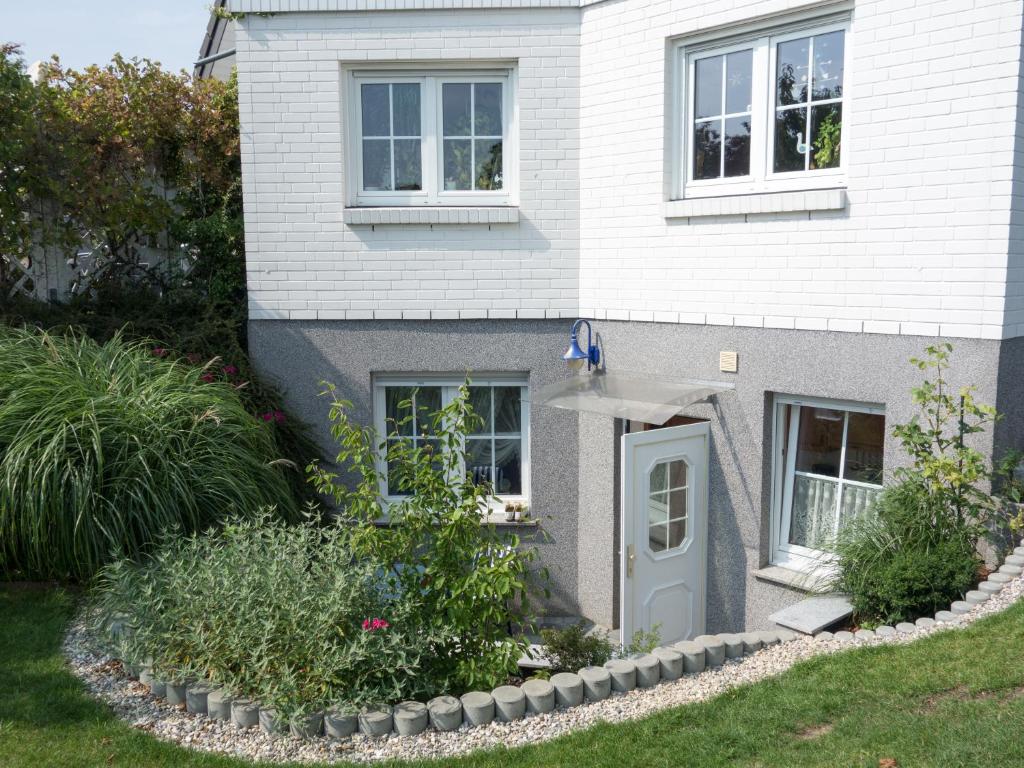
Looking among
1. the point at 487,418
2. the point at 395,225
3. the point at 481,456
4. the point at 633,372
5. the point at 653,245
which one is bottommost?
the point at 481,456

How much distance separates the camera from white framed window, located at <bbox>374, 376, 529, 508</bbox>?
9461 mm

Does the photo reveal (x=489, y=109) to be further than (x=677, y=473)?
Yes

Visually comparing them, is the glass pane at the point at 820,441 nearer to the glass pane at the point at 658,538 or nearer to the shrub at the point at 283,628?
the glass pane at the point at 658,538

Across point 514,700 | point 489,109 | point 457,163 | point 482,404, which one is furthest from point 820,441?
point 489,109

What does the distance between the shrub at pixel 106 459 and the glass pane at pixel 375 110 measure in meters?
3.11

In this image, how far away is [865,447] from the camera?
739cm

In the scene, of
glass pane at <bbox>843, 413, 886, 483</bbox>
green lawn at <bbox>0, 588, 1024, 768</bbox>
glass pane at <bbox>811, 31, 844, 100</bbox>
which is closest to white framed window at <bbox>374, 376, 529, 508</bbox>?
glass pane at <bbox>843, 413, 886, 483</bbox>

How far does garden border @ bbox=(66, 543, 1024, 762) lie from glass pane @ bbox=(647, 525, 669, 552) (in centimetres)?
203

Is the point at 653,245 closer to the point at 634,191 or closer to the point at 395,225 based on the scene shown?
the point at 634,191

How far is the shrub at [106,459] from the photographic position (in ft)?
21.8

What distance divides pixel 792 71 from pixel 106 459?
628cm

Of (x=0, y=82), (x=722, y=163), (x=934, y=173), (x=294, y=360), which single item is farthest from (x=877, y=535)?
(x=0, y=82)

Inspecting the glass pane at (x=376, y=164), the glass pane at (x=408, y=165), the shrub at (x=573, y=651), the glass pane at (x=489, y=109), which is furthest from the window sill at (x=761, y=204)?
the shrub at (x=573, y=651)

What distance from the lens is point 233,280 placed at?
9.96m
